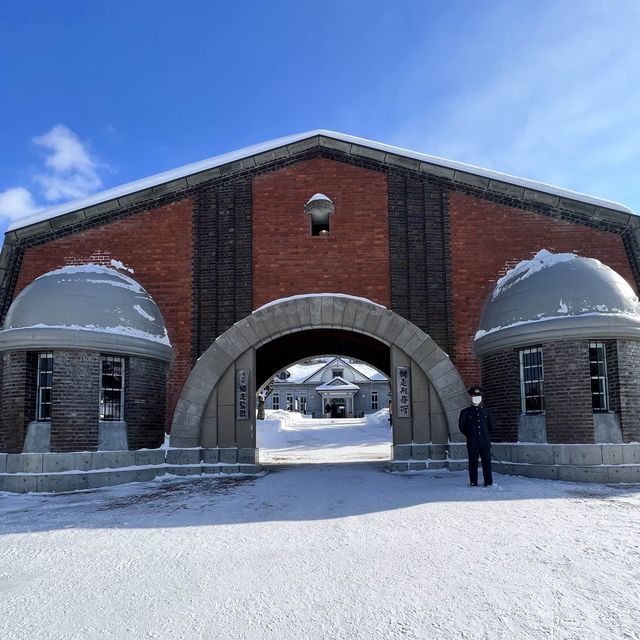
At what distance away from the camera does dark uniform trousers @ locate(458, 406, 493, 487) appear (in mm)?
8477

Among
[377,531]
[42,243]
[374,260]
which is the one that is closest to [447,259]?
[374,260]

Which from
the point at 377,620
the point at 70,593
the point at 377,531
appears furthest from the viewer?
the point at 377,531

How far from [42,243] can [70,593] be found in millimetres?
9637

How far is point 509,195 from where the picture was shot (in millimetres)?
11938

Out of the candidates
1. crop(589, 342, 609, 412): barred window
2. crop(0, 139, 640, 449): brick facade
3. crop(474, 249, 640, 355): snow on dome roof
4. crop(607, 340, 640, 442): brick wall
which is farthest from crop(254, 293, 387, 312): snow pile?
crop(607, 340, 640, 442): brick wall

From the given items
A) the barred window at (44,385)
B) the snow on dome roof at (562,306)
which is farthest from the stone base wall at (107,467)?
the snow on dome roof at (562,306)

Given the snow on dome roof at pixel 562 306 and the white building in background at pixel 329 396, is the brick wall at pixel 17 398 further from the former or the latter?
the white building in background at pixel 329 396

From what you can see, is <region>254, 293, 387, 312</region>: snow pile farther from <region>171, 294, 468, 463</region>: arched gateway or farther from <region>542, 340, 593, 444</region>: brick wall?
<region>542, 340, 593, 444</region>: brick wall

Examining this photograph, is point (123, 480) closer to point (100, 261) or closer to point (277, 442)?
point (100, 261)

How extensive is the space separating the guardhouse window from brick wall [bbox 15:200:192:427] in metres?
2.57

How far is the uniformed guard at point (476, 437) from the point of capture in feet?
27.8

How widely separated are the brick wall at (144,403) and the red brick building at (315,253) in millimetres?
52

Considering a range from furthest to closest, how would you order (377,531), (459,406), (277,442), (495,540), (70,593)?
(277,442), (459,406), (377,531), (495,540), (70,593)

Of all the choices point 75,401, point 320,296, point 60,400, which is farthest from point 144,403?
point 320,296
